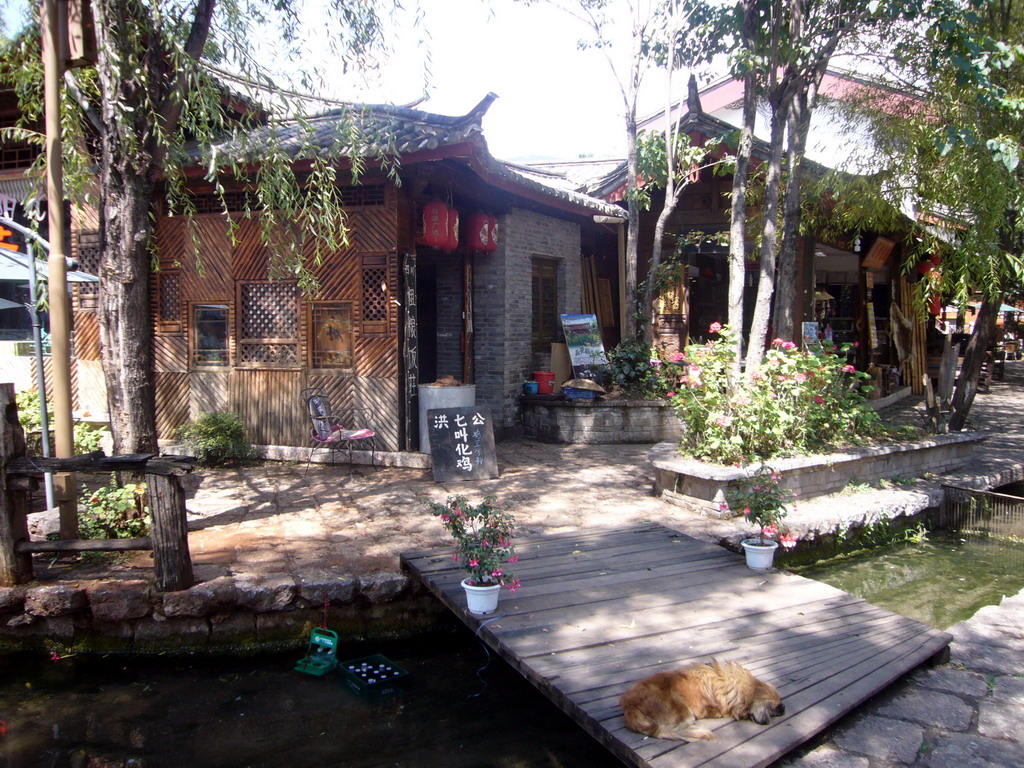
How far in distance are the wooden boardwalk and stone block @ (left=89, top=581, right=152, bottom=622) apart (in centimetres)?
155

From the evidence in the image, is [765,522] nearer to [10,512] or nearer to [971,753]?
[971,753]

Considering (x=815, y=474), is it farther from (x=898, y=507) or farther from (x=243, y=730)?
(x=243, y=730)

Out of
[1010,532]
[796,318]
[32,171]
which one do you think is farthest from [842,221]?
[32,171]

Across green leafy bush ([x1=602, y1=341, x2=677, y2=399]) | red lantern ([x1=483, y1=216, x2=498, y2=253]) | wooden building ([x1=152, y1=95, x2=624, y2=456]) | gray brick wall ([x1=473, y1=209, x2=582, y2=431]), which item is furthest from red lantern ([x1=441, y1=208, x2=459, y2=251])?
green leafy bush ([x1=602, y1=341, x2=677, y2=399])

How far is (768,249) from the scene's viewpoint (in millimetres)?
7281

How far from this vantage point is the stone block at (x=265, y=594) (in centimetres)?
444

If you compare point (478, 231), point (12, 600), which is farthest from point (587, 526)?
point (478, 231)

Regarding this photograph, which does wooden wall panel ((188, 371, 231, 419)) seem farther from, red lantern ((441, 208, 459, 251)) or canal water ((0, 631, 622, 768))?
canal water ((0, 631, 622, 768))

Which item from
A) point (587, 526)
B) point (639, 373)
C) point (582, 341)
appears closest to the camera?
point (587, 526)

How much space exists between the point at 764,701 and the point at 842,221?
8.82m

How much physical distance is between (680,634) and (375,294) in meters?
5.14

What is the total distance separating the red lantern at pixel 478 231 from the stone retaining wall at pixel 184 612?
533 centimetres

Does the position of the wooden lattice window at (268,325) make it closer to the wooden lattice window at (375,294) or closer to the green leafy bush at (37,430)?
the wooden lattice window at (375,294)

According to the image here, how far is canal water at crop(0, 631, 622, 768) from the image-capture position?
142 inches
